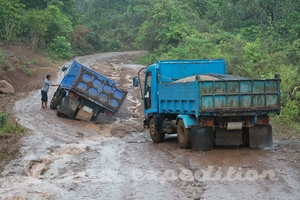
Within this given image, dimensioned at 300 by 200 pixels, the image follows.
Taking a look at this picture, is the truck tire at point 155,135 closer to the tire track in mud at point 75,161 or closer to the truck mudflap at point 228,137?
the tire track in mud at point 75,161

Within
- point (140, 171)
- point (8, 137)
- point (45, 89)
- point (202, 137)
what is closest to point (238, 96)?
point (202, 137)

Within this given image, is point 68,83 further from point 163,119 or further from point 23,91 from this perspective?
point 23,91

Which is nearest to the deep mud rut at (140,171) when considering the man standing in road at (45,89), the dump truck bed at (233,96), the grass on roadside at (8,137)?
the grass on roadside at (8,137)

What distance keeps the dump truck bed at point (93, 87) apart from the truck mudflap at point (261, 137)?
771cm

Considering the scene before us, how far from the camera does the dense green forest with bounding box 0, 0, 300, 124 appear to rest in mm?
19094

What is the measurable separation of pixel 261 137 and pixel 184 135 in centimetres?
→ 193

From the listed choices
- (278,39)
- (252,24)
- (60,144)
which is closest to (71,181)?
(60,144)

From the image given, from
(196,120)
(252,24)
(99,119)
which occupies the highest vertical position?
(252,24)

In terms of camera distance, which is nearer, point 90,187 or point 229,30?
point 90,187

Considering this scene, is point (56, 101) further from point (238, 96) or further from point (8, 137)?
point (238, 96)

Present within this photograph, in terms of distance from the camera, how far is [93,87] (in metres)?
16.6

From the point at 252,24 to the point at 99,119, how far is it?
18174 millimetres

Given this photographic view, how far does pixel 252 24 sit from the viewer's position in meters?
31.5

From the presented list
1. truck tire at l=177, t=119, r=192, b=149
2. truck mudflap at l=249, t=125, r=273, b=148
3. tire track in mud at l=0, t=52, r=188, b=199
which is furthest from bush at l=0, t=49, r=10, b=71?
truck mudflap at l=249, t=125, r=273, b=148
